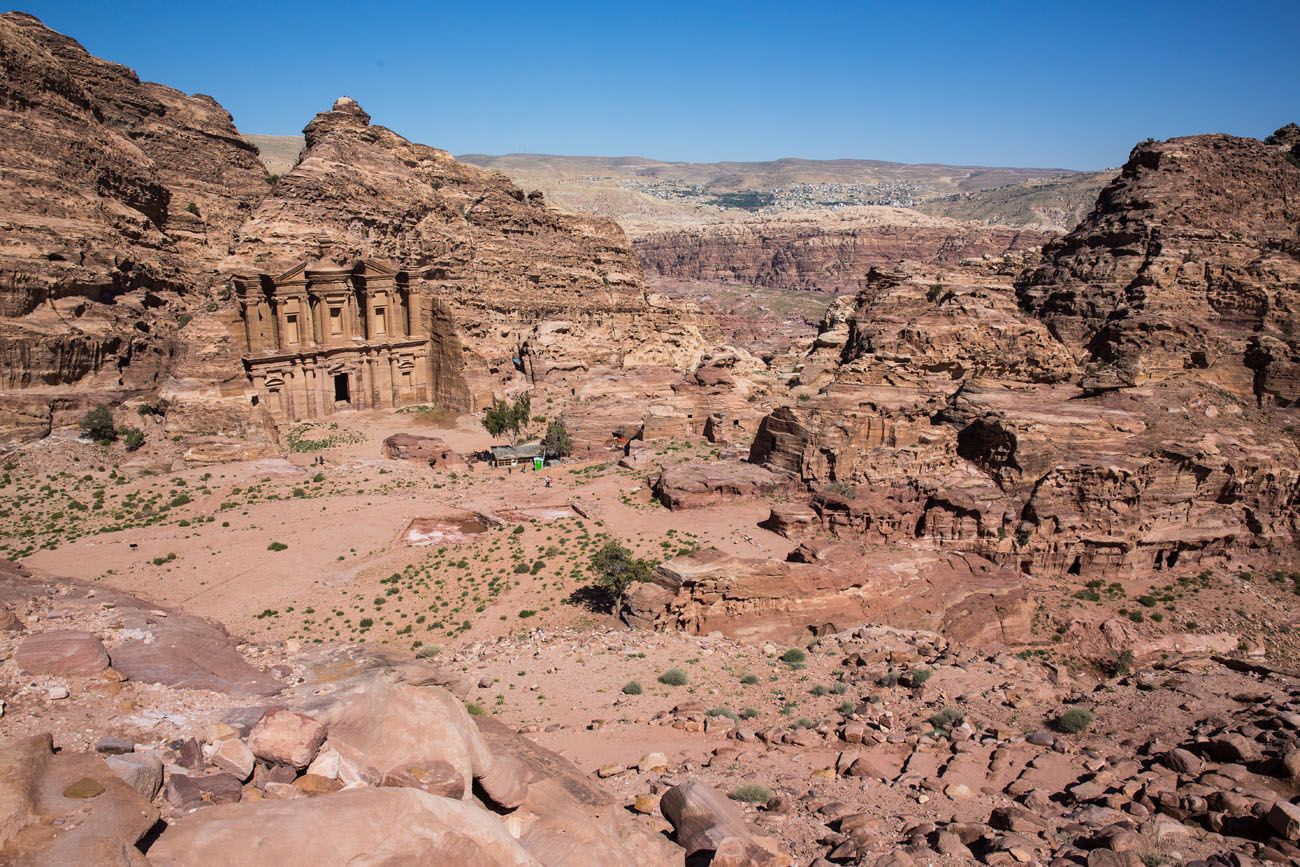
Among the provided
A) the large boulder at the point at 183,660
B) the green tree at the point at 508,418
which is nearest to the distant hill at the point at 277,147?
the green tree at the point at 508,418

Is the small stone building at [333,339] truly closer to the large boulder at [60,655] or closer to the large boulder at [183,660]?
the large boulder at [183,660]

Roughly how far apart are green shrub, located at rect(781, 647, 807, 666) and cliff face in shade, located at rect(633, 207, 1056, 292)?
129 m

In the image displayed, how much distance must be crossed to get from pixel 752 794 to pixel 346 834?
6.71 meters

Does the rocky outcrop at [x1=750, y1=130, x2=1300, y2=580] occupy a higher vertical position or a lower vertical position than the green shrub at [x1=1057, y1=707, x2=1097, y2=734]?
higher

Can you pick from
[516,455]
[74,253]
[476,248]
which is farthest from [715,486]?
[74,253]

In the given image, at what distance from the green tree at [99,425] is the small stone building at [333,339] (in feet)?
24.0

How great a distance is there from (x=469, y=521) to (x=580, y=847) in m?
20.5

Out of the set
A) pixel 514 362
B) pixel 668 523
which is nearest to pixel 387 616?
pixel 668 523

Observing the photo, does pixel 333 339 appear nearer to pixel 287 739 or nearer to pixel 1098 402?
pixel 287 739

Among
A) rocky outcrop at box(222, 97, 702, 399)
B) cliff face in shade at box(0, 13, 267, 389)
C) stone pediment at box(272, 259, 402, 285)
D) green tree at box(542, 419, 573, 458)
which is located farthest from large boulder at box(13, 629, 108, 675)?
rocky outcrop at box(222, 97, 702, 399)

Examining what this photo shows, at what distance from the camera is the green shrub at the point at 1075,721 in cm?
1335

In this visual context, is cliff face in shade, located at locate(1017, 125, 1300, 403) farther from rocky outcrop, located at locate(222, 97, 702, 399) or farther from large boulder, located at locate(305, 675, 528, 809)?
large boulder, located at locate(305, 675, 528, 809)

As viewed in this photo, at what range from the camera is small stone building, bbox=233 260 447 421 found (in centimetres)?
3725

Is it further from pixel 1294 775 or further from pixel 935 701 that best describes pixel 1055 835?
pixel 935 701
